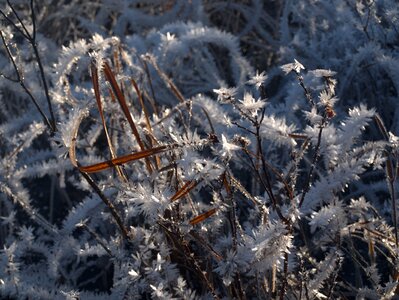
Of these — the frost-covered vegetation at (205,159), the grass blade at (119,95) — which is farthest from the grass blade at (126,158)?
the grass blade at (119,95)

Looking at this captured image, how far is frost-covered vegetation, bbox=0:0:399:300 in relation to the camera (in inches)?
41.0

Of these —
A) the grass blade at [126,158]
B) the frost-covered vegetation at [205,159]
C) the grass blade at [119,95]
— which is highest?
the grass blade at [119,95]

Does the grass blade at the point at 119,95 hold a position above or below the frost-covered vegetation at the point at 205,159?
above

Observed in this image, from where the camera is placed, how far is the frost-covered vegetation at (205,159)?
41.0 inches

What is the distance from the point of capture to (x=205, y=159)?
1024mm

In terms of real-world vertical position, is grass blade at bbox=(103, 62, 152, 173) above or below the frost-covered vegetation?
above

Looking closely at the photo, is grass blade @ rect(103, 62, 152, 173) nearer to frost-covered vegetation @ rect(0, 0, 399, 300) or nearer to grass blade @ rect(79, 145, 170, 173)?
frost-covered vegetation @ rect(0, 0, 399, 300)

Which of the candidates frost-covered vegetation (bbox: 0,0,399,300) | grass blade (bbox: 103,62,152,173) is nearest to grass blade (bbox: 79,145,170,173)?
frost-covered vegetation (bbox: 0,0,399,300)

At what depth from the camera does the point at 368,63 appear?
1.76 m

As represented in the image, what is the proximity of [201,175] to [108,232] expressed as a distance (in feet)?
2.69

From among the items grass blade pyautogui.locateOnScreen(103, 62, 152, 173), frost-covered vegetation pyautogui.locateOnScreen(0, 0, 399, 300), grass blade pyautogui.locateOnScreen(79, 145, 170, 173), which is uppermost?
grass blade pyautogui.locateOnScreen(103, 62, 152, 173)

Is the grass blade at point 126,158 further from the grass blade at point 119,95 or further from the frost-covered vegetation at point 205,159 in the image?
the grass blade at point 119,95

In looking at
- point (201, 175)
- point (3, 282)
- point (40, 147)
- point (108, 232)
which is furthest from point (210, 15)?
point (201, 175)

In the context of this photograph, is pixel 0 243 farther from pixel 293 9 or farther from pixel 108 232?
pixel 293 9
